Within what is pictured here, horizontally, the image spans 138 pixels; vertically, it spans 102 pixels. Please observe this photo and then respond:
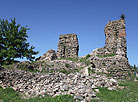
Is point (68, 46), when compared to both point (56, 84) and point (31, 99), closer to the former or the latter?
point (56, 84)

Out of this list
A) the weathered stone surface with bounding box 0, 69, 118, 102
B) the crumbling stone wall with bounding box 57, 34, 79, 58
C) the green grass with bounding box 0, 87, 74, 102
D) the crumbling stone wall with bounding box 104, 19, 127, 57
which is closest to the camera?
the green grass with bounding box 0, 87, 74, 102

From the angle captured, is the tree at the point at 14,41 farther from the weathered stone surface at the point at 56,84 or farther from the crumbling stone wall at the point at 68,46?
the weathered stone surface at the point at 56,84

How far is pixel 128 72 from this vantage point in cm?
1866

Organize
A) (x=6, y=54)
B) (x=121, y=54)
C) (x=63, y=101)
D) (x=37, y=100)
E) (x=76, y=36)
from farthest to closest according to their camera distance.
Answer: (x=76, y=36) < (x=6, y=54) < (x=121, y=54) < (x=37, y=100) < (x=63, y=101)

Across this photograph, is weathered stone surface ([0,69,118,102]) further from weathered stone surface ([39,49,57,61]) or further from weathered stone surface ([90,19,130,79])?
weathered stone surface ([39,49,57,61])

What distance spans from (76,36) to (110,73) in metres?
11.0

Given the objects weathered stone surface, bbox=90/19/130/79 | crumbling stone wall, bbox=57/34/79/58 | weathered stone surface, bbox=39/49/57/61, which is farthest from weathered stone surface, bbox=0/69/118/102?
crumbling stone wall, bbox=57/34/79/58

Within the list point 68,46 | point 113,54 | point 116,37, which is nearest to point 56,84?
point 113,54

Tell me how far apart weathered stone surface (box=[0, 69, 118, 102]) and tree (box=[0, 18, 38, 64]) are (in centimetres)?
1226

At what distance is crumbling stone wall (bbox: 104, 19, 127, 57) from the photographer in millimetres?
22000

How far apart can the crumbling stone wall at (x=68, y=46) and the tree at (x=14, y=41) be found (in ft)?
15.3

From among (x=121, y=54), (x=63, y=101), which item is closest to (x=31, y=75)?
(x=63, y=101)

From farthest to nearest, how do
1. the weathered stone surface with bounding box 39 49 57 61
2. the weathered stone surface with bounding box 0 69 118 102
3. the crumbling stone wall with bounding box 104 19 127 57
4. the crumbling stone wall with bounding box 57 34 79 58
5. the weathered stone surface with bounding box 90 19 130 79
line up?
1. the crumbling stone wall with bounding box 57 34 79 58
2. the weathered stone surface with bounding box 39 49 57 61
3. the crumbling stone wall with bounding box 104 19 127 57
4. the weathered stone surface with bounding box 90 19 130 79
5. the weathered stone surface with bounding box 0 69 118 102

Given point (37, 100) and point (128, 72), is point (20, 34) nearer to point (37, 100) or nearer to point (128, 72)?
point (128, 72)
